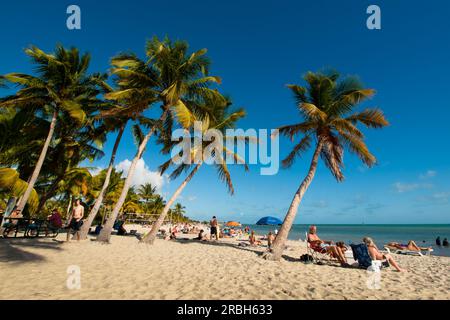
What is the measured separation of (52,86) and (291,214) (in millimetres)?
12129

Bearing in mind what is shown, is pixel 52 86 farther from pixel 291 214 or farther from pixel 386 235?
pixel 386 235

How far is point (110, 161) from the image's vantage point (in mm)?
11320

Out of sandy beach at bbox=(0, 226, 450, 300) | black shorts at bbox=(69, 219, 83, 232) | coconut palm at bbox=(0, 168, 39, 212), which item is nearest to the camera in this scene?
sandy beach at bbox=(0, 226, 450, 300)

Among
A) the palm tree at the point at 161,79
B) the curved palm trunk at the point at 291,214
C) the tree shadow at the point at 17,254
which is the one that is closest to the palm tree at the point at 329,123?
the curved palm trunk at the point at 291,214

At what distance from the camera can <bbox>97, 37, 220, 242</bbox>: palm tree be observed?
34.2ft

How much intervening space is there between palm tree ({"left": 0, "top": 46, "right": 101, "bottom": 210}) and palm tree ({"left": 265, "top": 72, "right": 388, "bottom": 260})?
9470mm

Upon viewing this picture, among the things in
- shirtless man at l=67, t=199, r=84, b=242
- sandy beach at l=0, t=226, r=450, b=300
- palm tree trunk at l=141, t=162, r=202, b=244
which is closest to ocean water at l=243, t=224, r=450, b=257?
sandy beach at l=0, t=226, r=450, b=300

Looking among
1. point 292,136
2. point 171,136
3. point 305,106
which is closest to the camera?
point 305,106

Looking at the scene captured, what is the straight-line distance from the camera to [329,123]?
30.8 ft

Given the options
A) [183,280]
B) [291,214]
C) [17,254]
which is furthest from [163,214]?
[183,280]

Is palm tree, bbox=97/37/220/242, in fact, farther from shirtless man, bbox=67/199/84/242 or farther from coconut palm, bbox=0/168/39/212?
coconut palm, bbox=0/168/39/212
